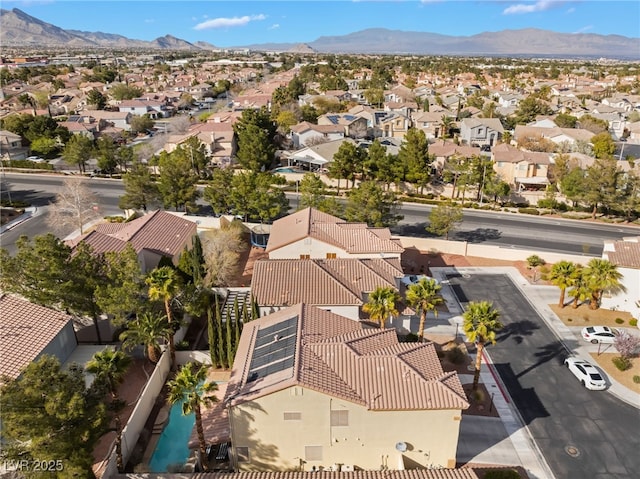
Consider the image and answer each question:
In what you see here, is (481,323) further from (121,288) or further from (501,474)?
(121,288)

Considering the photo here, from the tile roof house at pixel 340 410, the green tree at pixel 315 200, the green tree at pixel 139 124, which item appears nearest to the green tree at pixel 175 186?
the green tree at pixel 315 200

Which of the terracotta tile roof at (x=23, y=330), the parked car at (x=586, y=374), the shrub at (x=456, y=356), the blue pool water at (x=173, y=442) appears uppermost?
the terracotta tile roof at (x=23, y=330)

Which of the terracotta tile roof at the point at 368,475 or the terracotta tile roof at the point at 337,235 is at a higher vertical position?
the terracotta tile roof at the point at 337,235

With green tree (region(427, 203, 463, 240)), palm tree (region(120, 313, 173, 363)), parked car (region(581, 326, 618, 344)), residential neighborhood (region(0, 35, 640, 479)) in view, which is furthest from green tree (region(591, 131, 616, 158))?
palm tree (region(120, 313, 173, 363))

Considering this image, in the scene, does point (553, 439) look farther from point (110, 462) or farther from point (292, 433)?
point (110, 462)

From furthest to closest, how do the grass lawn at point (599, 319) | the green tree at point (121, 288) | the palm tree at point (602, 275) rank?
the palm tree at point (602, 275) → the grass lawn at point (599, 319) → the green tree at point (121, 288)

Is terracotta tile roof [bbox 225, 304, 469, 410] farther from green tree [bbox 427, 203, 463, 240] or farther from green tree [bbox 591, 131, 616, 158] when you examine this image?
green tree [bbox 591, 131, 616, 158]

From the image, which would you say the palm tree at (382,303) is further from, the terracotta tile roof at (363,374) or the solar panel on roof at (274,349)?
the solar panel on roof at (274,349)
